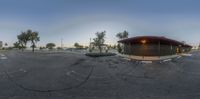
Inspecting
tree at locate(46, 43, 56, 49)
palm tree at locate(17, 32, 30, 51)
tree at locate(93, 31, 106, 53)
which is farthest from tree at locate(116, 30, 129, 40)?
tree at locate(46, 43, 56, 49)

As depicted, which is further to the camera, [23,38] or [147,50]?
[23,38]

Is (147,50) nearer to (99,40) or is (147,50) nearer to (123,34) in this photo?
(99,40)

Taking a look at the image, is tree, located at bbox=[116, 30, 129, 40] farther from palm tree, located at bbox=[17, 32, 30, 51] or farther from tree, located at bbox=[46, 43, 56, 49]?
tree, located at bbox=[46, 43, 56, 49]

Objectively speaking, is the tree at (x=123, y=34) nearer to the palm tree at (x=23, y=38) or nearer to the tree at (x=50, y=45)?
the palm tree at (x=23, y=38)

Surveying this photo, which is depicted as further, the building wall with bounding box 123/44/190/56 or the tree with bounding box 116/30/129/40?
the tree with bounding box 116/30/129/40

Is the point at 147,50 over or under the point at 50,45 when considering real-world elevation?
under

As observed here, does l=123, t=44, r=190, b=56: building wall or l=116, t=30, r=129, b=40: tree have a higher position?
l=116, t=30, r=129, b=40: tree

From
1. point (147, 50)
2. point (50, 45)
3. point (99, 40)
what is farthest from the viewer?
point (50, 45)

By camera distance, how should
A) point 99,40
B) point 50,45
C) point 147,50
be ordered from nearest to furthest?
point 147,50 → point 99,40 → point 50,45

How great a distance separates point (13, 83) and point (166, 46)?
40725mm

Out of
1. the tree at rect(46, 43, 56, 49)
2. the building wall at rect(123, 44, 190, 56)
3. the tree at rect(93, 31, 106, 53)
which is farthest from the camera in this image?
the tree at rect(46, 43, 56, 49)

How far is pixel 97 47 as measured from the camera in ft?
318

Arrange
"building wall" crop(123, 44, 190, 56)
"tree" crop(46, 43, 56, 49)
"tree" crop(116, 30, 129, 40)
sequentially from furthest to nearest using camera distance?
"tree" crop(46, 43, 56, 49) → "tree" crop(116, 30, 129, 40) → "building wall" crop(123, 44, 190, 56)

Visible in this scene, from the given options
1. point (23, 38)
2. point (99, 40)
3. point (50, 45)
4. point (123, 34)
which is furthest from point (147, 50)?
point (50, 45)
